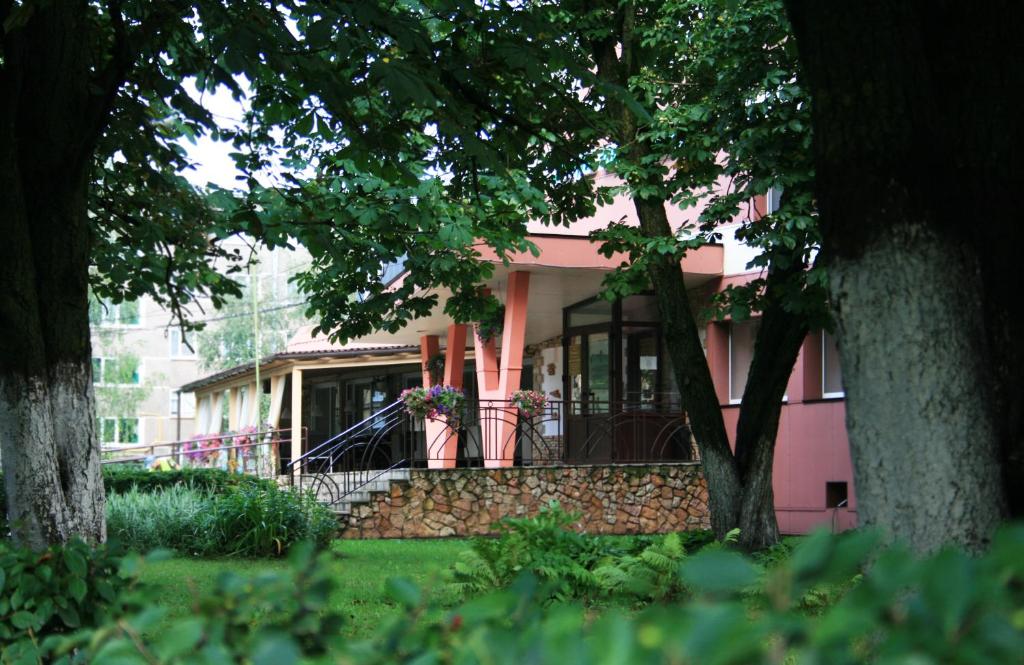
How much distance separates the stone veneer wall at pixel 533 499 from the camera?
54.1 ft

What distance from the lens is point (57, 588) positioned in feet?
12.4

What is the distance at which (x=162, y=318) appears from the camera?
57344 millimetres

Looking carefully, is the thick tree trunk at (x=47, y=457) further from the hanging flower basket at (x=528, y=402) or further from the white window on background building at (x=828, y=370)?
the white window on background building at (x=828, y=370)

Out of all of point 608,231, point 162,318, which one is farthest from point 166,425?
point 608,231

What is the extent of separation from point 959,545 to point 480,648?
2059mm

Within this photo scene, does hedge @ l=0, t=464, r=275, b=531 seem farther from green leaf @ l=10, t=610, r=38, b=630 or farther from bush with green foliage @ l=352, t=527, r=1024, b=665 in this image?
bush with green foliage @ l=352, t=527, r=1024, b=665

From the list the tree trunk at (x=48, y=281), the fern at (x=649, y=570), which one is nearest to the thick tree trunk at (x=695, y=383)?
the fern at (x=649, y=570)

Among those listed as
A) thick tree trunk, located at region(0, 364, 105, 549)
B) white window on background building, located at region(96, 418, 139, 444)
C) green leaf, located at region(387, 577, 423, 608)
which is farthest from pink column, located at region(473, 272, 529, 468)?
white window on background building, located at region(96, 418, 139, 444)

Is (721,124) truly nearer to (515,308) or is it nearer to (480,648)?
(515,308)

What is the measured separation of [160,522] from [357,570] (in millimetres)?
2934

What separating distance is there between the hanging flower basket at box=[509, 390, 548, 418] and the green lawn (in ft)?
8.40

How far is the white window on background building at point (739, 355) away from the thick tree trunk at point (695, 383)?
21.2 ft

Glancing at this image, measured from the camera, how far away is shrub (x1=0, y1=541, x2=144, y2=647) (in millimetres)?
3545

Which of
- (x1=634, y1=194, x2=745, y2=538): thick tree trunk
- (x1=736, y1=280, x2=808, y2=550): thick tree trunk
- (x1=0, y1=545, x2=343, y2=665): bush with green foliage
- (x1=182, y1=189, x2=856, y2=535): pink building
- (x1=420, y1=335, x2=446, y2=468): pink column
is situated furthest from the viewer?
(x1=420, y1=335, x2=446, y2=468): pink column
